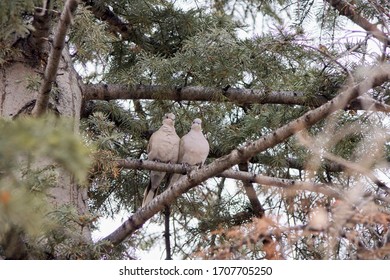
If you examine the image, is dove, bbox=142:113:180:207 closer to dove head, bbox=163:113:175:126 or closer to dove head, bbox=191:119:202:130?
dove head, bbox=163:113:175:126

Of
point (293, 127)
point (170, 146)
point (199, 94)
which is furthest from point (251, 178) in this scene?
point (170, 146)

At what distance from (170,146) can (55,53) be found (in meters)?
2.30

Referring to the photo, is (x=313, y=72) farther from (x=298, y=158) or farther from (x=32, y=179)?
(x=32, y=179)

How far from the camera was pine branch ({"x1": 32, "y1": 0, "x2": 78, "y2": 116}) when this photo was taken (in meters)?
3.15

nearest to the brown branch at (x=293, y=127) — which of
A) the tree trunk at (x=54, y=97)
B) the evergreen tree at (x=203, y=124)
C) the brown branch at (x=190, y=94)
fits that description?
the evergreen tree at (x=203, y=124)

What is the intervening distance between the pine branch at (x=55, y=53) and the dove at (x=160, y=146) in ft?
6.00

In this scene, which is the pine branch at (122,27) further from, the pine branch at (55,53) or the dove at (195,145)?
the pine branch at (55,53)

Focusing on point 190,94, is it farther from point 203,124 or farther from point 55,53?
point 55,53

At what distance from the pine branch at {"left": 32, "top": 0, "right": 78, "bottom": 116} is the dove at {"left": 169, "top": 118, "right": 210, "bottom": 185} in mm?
1851

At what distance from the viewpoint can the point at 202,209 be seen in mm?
5711

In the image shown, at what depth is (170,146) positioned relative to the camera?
18.6ft
